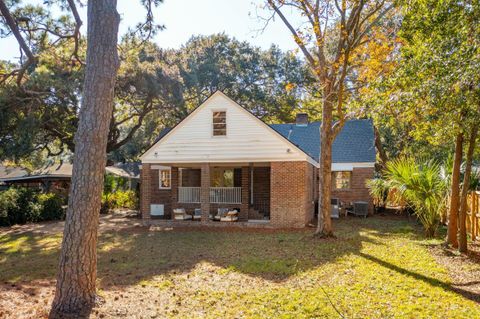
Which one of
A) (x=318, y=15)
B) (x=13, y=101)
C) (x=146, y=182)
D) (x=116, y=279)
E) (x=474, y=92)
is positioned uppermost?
(x=318, y=15)

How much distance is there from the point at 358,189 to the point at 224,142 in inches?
363

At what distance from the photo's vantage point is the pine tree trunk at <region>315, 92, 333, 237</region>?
42.7ft

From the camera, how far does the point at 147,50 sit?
23266 millimetres

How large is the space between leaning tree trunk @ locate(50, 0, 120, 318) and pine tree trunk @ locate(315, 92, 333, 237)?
8587 millimetres

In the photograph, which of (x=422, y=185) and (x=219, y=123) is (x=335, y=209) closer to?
(x=219, y=123)

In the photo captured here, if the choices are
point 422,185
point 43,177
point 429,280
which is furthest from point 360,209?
point 43,177

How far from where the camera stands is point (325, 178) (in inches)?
518

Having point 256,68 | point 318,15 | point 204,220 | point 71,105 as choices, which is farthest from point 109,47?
point 256,68

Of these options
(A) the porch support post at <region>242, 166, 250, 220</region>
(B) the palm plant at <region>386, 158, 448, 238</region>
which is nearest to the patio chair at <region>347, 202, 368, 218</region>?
(A) the porch support post at <region>242, 166, 250, 220</region>

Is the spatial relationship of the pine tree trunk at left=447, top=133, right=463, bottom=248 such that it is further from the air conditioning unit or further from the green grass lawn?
the air conditioning unit

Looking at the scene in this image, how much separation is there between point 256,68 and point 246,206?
18.0 metres

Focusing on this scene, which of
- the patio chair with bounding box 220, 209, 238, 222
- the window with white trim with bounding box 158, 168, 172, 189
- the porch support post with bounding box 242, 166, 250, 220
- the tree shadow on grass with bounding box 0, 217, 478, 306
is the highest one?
the window with white trim with bounding box 158, 168, 172, 189

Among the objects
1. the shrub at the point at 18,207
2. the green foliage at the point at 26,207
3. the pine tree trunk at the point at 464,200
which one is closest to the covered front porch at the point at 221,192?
the green foliage at the point at 26,207

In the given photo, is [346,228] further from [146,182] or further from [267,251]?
[146,182]
